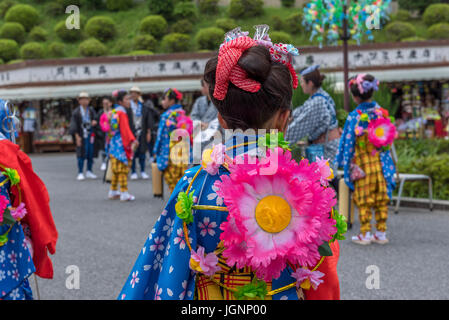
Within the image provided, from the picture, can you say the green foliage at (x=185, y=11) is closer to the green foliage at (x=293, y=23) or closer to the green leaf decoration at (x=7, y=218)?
the green foliage at (x=293, y=23)

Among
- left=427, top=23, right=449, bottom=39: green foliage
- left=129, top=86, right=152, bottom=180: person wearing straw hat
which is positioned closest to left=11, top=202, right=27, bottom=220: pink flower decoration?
left=129, top=86, right=152, bottom=180: person wearing straw hat

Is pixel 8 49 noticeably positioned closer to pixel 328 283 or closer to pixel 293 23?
pixel 293 23

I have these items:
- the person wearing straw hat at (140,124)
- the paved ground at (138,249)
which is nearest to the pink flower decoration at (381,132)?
the paved ground at (138,249)

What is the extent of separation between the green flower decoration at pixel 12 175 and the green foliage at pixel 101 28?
1038 inches

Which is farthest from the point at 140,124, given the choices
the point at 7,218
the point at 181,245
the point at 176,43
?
the point at 176,43

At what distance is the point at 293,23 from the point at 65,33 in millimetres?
11715

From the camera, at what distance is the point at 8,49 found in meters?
26.8

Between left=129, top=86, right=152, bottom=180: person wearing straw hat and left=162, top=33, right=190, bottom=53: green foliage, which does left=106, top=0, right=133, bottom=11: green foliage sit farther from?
left=129, top=86, right=152, bottom=180: person wearing straw hat

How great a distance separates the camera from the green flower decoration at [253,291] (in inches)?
70.2

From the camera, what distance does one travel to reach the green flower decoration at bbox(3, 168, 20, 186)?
10.2ft

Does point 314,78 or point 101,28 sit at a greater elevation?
point 101,28

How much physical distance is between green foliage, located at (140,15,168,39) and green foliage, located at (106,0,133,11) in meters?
4.77

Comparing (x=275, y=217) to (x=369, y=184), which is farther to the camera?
(x=369, y=184)
